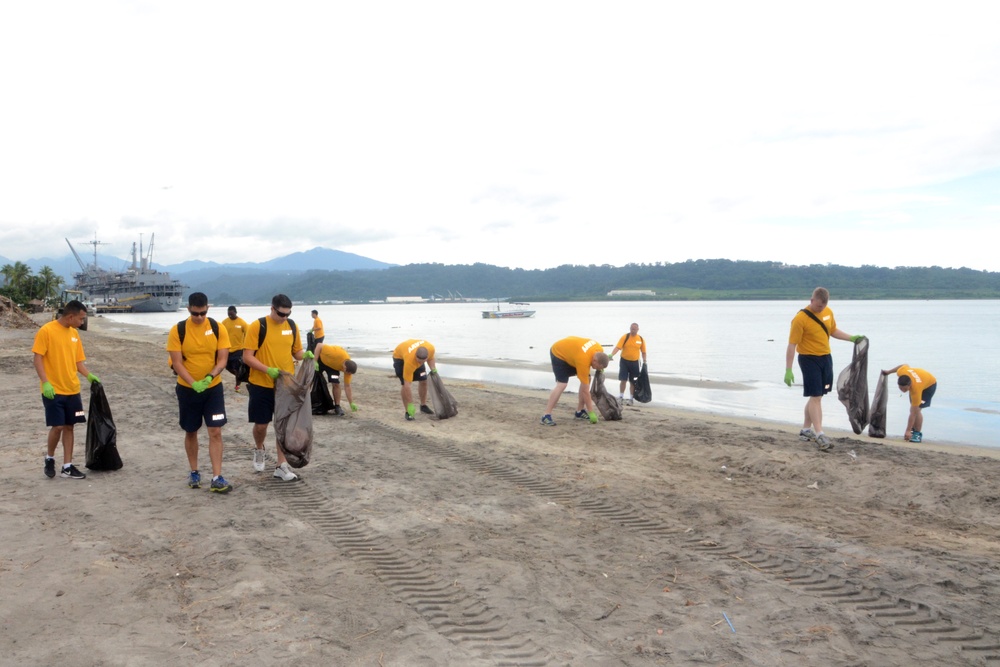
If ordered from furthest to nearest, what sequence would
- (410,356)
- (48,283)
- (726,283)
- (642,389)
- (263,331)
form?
(726,283)
(48,283)
(642,389)
(410,356)
(263,331)

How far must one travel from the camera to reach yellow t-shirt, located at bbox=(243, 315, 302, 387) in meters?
6.19

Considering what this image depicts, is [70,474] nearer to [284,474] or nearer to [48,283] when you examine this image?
[284,474]

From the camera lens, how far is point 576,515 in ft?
18.1

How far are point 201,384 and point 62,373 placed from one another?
1544 mm

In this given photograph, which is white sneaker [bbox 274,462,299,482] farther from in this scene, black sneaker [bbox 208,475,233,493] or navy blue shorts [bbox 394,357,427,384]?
navy blue shorts [bbox 394,357,427,384]

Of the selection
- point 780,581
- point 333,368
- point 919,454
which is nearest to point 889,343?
point 919,454

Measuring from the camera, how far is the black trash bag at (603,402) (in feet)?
33.7

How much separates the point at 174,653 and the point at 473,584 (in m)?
1.65

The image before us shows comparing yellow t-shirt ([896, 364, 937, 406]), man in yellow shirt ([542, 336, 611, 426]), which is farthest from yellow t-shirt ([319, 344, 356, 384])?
yellow t-shirt ([896, 364, 937, 406])

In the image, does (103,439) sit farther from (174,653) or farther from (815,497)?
(815,497)

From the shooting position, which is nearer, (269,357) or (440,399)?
(269,357)

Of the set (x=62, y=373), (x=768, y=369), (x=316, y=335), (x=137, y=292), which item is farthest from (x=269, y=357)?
(x=137, y=292)

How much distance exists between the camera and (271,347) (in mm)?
6238

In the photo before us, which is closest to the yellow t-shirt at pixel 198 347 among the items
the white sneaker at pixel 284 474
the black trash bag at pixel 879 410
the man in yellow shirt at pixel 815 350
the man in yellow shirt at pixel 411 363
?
the white sneaker at pixel 284 474
